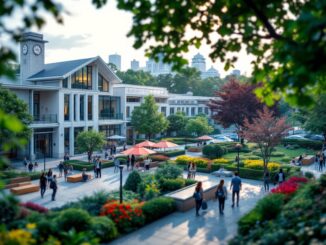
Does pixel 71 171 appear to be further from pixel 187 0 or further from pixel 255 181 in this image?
pixel 187 0

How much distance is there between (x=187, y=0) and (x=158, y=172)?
13.5 meters

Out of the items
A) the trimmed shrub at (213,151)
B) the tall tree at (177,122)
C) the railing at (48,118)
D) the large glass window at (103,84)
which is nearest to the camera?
the trimmed shrub at (213,151)

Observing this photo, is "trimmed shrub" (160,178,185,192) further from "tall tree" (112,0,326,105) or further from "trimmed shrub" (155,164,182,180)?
"tall tree" (112,0,326,105)

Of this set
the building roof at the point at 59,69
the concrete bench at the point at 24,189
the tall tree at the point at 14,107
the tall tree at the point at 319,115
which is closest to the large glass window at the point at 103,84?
the building roof at the point at 59,69

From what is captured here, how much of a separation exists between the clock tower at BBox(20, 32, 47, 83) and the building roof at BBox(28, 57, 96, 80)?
747mm

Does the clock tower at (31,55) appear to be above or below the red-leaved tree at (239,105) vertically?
above

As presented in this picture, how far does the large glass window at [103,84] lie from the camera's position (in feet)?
137

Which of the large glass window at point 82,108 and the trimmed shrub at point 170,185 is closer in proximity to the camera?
the trimmed shrub at point 170,185

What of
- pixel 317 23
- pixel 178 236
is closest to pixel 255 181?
pixel 178 236

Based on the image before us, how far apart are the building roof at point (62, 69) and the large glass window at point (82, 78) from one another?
3.83 ft

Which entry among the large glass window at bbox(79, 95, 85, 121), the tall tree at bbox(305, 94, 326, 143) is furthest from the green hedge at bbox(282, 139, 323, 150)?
the large glass window at bbox(79, 95, 85, 121)

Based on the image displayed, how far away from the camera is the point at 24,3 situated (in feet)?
15.0

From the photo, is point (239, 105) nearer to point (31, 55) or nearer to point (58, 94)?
point (58, 94)

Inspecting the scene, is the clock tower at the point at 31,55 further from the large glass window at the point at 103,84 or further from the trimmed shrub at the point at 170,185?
the trimmed shrub at the point at 170,185
